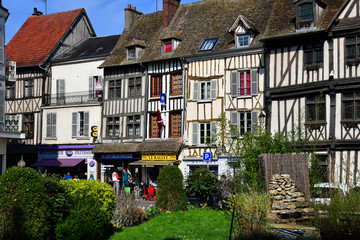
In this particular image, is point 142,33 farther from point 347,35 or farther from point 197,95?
point 347,35

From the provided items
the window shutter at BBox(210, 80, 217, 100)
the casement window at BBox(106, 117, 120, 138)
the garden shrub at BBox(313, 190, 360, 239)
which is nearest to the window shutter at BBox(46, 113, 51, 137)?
the casement window at BBox(106, 117, 120, 138)

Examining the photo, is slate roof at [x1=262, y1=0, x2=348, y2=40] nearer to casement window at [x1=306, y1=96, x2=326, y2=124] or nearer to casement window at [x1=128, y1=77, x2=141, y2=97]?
casement window at [x1=306, y1=96, x2=326, y2=124]

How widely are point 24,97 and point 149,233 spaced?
24.6m

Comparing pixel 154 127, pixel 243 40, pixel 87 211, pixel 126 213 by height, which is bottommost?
pixel 126 213

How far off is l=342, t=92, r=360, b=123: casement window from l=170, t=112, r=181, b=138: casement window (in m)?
10.2

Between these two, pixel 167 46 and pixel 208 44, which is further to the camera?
pixel 167 46

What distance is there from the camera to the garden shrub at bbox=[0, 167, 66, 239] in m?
11.7

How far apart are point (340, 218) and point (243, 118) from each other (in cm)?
1766

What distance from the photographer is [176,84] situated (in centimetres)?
3119

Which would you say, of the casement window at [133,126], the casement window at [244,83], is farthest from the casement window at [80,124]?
the casement window at [244,83]

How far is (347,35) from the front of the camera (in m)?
23.5

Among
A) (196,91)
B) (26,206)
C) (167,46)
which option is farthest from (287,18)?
(26,206)

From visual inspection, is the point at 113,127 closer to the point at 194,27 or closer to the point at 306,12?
the point at 194,27

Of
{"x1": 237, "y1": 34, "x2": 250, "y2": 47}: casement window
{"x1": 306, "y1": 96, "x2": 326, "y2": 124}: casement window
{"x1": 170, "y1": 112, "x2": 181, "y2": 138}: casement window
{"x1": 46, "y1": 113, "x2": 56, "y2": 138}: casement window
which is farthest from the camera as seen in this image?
{"x1": 46, "y1": 113, "x2": 56, "y2": 138}: casement window
